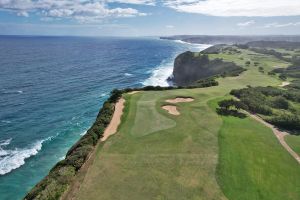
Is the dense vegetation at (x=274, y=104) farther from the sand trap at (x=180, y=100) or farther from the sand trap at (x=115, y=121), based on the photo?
the sand trap at (x=115, y=121)

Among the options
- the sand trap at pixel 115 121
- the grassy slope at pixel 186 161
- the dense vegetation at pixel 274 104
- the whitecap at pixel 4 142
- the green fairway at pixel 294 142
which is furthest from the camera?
the whitecap at pixel 4 142

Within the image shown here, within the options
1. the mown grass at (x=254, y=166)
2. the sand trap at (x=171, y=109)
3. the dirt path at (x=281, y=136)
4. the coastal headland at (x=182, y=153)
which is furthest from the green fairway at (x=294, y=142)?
the sand trap at (x=171, y=109)

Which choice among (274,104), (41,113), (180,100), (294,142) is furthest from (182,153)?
(41,113)

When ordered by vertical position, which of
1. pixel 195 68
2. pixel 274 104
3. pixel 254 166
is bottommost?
pixel 195 68

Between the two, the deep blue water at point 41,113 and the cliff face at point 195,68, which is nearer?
the deep blue water at point 41,113

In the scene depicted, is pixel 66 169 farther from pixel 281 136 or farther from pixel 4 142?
pixel 281 136

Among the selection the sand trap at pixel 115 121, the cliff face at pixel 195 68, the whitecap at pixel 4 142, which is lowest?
the whitecap at pixel 4 142
